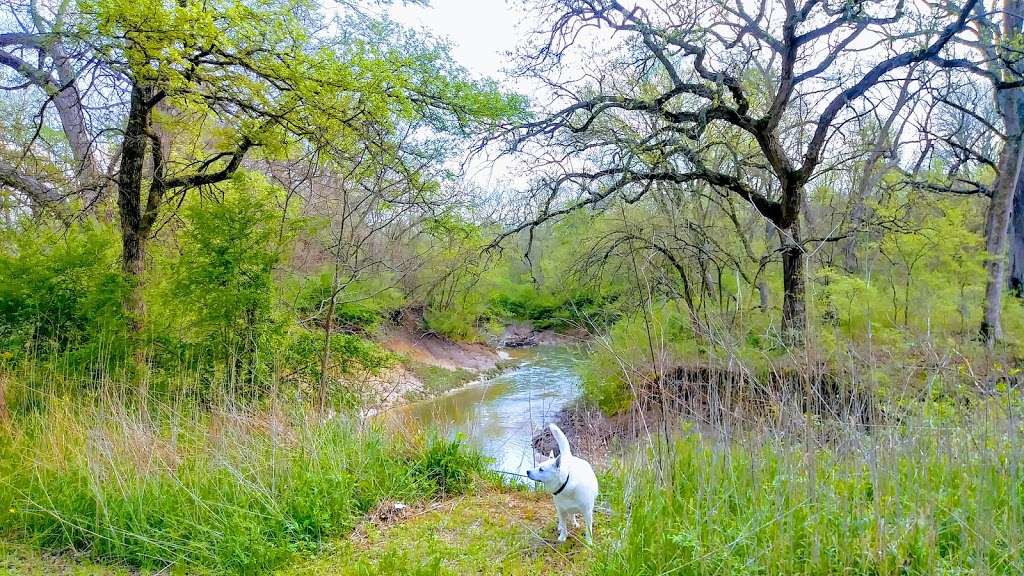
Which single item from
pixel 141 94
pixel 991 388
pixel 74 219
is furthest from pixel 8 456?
pixel 991 388

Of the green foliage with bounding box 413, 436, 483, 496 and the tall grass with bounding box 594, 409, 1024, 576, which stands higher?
the tall grass with bounding box 594, 409, 1024, 576

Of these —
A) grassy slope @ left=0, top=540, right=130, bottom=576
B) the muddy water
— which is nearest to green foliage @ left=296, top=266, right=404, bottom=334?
the muddy water

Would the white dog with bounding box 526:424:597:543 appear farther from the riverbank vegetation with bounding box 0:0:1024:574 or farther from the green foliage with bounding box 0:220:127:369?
the green foliage with bounding box 0:220:127:369

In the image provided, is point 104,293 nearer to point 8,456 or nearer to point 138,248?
point 138,248

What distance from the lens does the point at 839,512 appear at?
7.54 feet

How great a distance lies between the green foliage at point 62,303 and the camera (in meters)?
5.87

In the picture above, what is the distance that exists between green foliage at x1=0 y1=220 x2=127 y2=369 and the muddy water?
3376 mm

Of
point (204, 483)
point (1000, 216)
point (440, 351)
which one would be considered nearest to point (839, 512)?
point (204, 483)

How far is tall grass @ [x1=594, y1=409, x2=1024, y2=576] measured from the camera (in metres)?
2.07

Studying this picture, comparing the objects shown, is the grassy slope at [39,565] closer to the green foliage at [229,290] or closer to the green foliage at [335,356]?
the green foliage at [229,290]

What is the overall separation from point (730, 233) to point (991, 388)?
947cm

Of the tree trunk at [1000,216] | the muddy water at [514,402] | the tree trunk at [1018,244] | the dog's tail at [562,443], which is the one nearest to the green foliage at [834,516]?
the dog's tail at [562,443]

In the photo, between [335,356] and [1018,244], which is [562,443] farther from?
[1018,244]

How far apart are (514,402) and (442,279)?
6077 mm
